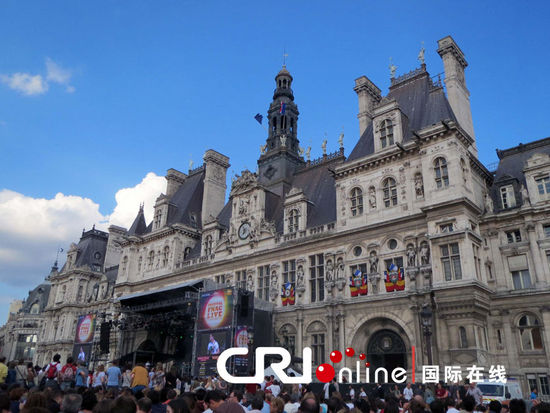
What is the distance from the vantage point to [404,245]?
2914 centimetres

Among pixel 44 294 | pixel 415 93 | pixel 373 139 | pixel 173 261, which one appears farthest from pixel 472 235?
pixel 44 294

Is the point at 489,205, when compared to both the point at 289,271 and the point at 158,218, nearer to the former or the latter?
the point at 289,271

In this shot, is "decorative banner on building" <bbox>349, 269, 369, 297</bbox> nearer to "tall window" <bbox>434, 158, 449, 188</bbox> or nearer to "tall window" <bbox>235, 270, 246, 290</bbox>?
"tall window" <bbox>434, 158, 449, 188</bbox>

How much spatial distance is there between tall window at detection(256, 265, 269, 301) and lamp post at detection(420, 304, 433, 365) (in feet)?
44.4

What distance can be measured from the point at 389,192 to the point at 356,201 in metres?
2.74

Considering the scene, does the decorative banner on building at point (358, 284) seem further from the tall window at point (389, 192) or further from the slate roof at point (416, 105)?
the slate roof at point (416, 105)

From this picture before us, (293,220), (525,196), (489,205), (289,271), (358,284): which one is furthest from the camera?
(293,220)

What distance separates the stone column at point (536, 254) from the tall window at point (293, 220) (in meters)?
16.4

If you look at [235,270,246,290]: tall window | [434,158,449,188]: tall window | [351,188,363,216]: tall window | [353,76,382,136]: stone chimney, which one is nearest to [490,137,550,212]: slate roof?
[434,158,449,188]: tall window

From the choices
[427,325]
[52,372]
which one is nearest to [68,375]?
[52,372]

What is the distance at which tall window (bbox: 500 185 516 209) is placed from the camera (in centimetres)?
2939

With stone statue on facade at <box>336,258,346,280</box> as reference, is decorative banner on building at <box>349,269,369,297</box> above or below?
below

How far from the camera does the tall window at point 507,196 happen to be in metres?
29.4

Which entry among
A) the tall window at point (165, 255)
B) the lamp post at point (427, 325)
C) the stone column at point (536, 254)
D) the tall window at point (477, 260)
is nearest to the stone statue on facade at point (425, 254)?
the tall window at point (477, 260)
